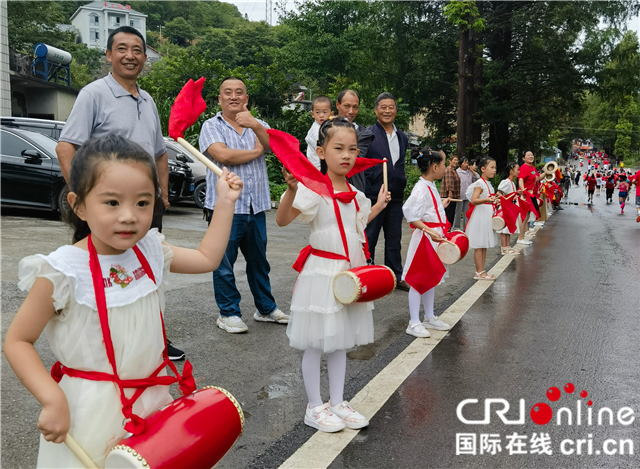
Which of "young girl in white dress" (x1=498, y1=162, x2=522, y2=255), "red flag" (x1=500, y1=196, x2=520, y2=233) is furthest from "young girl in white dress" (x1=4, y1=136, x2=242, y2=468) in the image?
"young girl in white dress" (x1=498, y1=162, x2=522, y2=255)

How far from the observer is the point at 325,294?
134 inches

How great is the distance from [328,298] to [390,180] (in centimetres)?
390

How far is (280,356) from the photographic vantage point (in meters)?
4.56

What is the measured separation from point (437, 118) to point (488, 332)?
2388 cm

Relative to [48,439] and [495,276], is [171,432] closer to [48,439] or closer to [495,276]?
[48,439]

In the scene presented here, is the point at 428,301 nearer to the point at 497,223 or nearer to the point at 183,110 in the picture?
the point at 183,110

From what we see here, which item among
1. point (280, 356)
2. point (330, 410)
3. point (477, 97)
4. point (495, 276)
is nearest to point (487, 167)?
point (495, 276)

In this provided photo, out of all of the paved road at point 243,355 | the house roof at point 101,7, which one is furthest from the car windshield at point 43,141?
the house roof at point 101,7

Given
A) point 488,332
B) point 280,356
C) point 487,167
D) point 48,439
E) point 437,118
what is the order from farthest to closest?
1. point 437,118
2. point 487,167
3. point 488,332
4. point 280,356
5. point 48,439

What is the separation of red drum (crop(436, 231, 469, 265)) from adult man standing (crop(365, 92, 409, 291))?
149 centimetres

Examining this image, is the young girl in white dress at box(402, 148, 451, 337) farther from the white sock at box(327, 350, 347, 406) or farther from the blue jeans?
the white sock at box(327, 350, 347, 406)

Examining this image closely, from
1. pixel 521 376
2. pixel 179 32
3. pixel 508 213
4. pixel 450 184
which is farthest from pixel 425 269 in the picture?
pixel 179 32

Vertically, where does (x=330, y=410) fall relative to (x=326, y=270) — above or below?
below

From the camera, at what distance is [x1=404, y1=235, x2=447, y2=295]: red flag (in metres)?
5.33
